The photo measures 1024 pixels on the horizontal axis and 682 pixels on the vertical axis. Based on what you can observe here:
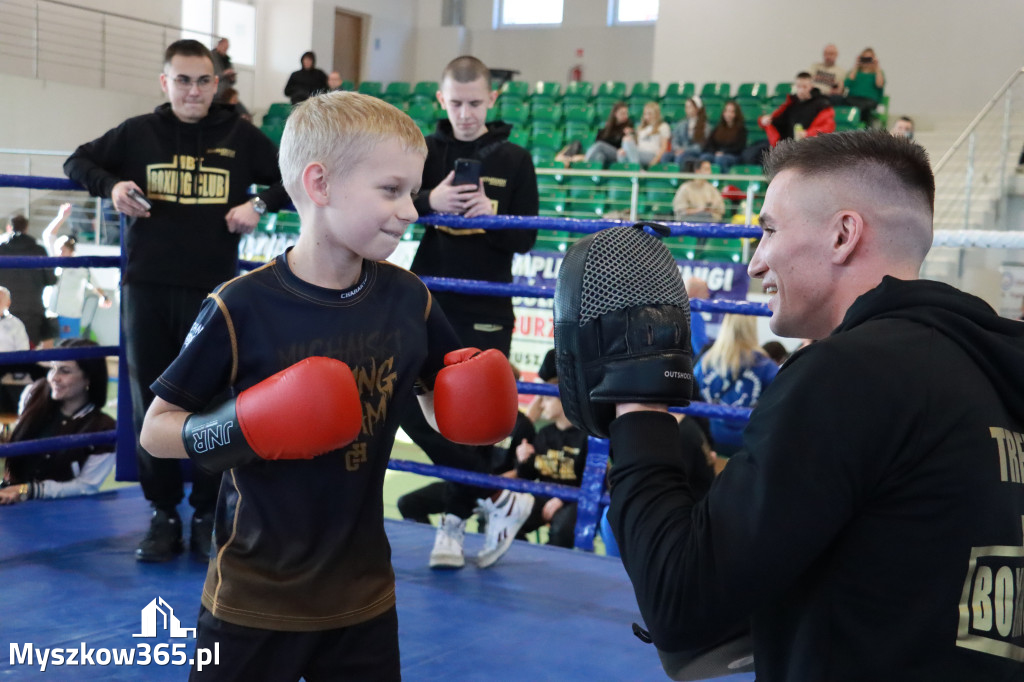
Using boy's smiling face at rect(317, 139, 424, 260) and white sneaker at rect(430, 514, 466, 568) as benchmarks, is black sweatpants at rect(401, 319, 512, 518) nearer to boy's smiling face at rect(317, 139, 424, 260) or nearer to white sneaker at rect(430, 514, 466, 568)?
white sneaker at rect(430, 514, 466, 568)

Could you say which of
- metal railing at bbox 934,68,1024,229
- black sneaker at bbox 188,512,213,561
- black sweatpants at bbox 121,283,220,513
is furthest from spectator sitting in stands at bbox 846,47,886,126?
black sneaker at bbox 188,512,213,561

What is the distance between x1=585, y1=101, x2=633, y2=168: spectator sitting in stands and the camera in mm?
11984

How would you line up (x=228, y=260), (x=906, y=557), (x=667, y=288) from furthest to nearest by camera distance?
(x=228, y=260)
(x=667, y=288)
(x=906, y=557)

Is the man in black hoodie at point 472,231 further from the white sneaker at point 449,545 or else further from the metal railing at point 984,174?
the metal railing at point 984,174

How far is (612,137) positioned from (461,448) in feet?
31.3

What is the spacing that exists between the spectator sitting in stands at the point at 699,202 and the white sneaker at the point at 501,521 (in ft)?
21.7

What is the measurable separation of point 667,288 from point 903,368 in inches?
11.5

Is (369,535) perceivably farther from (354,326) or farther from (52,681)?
(52,681)

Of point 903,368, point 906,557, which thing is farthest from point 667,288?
point 906,557

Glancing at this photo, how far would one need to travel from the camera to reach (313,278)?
5.79 feet

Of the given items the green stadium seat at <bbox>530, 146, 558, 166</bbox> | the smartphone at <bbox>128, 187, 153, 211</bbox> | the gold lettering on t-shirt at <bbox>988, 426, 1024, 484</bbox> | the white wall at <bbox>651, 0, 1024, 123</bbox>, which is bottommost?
the gold lettering on t-shirt at <bbox>988, 426, 1024, 484</bbox>

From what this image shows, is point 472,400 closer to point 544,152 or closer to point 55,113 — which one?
point 544,152

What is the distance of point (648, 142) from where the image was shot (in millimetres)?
11734

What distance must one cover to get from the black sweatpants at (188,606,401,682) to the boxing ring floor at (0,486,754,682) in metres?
0.65
